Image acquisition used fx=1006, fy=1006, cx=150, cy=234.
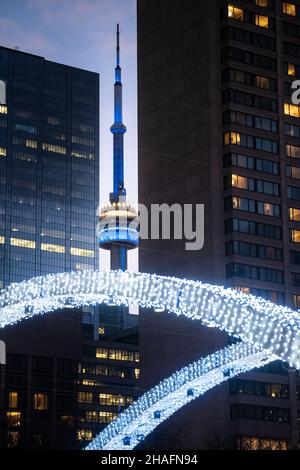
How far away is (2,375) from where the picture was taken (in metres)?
151

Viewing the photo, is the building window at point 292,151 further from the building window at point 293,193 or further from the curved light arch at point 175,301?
the curved light arch at point 175,301

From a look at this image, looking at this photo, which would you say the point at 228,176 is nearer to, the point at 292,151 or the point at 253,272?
the point at 292,151

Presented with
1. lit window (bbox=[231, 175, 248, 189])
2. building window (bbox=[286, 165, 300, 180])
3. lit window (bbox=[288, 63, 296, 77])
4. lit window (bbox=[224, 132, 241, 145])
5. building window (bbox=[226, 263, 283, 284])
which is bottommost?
building window (bbox=[226, 263, 283, 284])

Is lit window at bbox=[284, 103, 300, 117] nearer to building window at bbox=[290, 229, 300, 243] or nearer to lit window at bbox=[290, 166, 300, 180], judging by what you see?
lit window at bbox=[290, 166, 300, 180]

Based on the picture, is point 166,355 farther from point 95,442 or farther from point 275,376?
Answer: point 95,442

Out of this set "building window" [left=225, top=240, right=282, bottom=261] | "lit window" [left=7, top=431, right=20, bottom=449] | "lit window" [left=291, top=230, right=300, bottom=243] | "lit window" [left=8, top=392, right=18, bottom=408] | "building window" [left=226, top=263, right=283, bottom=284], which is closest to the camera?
"building window" [left=226, top=263, right=283, bottom=284]

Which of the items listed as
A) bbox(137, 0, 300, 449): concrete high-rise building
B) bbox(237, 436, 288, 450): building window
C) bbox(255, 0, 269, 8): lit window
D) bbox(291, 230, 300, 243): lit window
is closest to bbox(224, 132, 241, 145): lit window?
bbox(137, 0, 300, 449): concrete high-rise building

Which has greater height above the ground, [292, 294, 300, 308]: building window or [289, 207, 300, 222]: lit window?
[289, 207, 300, 222]: lit window

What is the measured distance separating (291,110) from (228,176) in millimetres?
15881

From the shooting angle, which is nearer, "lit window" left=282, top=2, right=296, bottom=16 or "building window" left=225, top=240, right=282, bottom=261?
"building window" left=225, top=240, right=282, bottom=261

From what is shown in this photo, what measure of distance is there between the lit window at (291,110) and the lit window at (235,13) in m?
13.7

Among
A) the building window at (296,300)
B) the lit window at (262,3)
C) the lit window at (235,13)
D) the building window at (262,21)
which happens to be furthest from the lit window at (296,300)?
the lit window at (262,3)

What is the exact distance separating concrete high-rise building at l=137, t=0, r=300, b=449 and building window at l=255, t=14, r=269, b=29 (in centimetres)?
15

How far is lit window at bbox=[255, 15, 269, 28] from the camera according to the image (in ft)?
459
